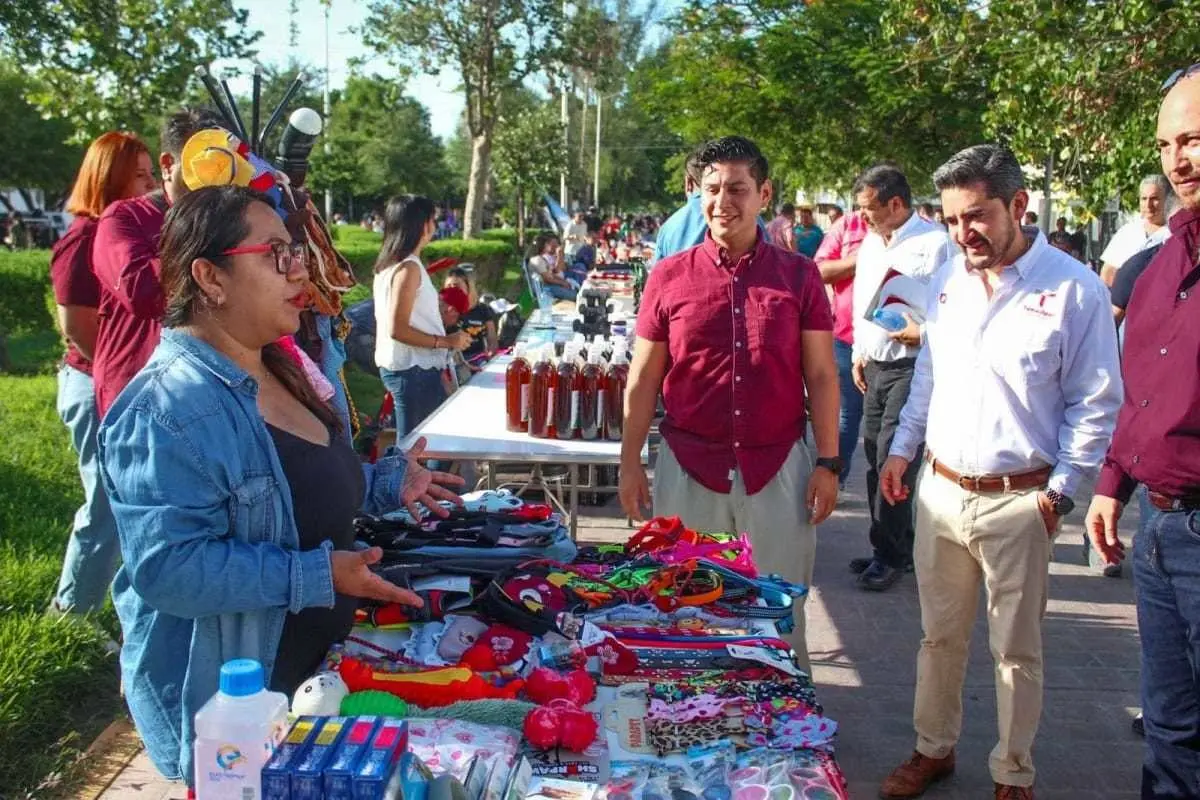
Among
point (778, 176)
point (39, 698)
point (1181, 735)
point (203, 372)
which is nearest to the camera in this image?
point (203, 372)

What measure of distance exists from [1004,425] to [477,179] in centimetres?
2792

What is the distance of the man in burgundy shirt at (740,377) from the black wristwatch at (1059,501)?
791 millimetres

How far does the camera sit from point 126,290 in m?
3.62

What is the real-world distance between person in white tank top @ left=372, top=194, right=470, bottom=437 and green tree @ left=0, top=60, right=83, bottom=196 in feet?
122

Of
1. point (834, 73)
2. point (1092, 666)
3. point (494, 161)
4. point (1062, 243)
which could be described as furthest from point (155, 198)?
point (494, 161)

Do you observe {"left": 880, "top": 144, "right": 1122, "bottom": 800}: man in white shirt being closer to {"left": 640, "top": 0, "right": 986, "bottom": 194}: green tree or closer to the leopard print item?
the leopard print item

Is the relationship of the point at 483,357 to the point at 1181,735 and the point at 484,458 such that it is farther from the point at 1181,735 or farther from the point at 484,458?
the point at 1181,735

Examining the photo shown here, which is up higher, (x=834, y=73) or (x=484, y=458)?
(x=834, y=73)

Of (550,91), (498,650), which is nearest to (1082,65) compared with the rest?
(498,650)

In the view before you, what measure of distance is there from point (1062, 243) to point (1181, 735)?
15827 mm

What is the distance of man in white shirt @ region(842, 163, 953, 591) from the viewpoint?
5816mm

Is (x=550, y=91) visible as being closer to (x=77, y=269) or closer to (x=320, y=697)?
(x=77, y=269)

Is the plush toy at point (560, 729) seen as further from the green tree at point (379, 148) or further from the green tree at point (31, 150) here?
the green tree at point (379, 148)

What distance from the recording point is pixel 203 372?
2.19 m
